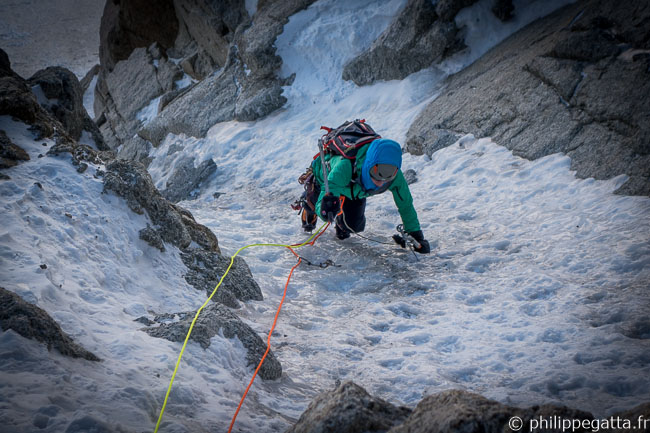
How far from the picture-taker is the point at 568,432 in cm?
172

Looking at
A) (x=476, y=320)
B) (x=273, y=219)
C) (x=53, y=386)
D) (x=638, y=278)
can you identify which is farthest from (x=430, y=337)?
(x=273, y=219)

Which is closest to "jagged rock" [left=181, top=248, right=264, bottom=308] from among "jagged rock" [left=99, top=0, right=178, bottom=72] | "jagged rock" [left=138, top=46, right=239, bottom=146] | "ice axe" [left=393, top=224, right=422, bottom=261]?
"ice axe" [left=393, top=224, right=422, bottom=261]

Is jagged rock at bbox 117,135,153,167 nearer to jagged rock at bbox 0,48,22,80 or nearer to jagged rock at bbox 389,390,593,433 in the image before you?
jagged rock at bbox 0,48,22,80

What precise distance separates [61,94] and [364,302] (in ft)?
17.7

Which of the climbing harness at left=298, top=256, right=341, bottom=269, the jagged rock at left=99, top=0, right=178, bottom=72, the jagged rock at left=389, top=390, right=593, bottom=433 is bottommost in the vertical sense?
the jagged rock at left=389, top=390, right=593, bottom=433

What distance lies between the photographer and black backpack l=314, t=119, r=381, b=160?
5.63m

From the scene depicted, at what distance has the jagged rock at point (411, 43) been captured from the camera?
9.98m

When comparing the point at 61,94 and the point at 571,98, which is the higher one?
the point at 61,94

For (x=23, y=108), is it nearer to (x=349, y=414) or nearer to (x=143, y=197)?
(x=143, y=197)

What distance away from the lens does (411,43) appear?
10.2 metres

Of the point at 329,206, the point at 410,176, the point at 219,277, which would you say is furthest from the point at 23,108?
the point at 410,176

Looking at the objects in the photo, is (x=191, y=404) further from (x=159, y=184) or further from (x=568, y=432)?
(x=159, y=184)

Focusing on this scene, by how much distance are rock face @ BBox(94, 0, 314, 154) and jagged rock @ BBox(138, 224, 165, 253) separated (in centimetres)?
837

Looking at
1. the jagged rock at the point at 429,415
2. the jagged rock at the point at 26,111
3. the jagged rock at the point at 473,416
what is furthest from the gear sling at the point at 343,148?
the jagged rock at the point at 473,416
